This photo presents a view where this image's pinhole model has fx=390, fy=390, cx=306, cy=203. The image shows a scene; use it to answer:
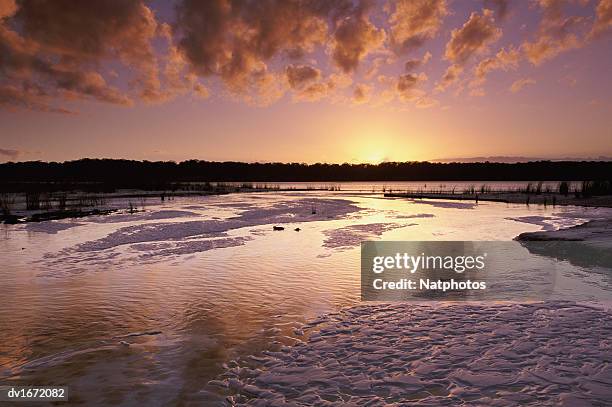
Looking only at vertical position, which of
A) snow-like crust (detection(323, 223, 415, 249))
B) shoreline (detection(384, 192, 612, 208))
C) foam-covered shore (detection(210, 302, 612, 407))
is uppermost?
shoreline (detection(384, 192, 612, 208))

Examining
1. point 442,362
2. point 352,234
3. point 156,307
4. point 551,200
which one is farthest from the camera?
point 551,200

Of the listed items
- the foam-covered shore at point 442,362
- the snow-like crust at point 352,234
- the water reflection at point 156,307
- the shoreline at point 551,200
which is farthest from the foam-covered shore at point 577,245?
the shoreline at point 551,200

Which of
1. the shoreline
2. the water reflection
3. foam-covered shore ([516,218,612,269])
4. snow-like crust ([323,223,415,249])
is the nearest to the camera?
the water reflection

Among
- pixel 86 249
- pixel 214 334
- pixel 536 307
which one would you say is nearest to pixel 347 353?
pixel 214 334

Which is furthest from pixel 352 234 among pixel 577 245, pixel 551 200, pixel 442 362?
pixel 551 200

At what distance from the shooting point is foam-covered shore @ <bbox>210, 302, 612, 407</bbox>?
18.5 ft

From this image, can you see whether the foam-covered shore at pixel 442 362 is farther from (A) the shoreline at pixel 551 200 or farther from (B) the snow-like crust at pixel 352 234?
(A) the shoreline at pixel 551 200

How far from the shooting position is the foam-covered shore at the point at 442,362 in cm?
564

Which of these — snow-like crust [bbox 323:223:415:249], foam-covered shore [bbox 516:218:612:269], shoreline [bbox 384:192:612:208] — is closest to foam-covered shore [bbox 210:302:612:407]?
foam-covered shore [bbox 516:218:612:269]

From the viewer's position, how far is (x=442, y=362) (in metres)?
6.70

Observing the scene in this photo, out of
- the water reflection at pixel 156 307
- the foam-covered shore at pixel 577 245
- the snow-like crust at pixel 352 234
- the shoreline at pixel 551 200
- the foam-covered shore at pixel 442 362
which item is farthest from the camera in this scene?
the shoreline at pixel 551 200

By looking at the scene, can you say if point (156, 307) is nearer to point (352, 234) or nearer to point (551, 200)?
point (352, 234)

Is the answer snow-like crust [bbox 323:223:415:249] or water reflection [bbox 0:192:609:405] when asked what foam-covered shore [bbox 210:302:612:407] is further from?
snow-like crust [bbox 323:223:415:249]

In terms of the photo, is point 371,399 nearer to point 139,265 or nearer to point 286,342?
point 286,342
